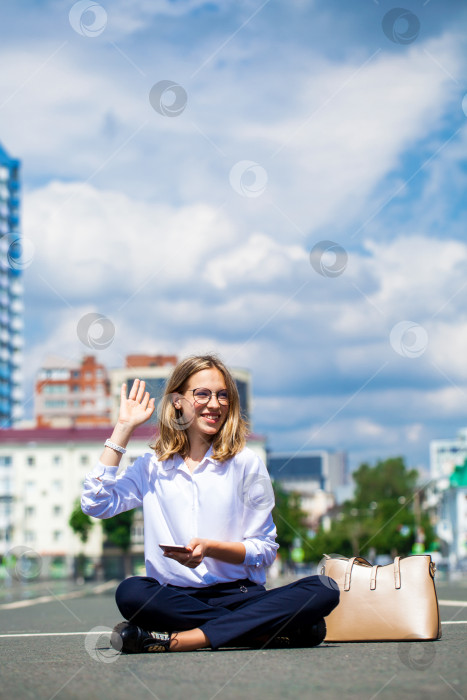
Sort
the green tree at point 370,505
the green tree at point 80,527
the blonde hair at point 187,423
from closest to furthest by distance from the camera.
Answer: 1. the blonde hair at point 187,423
2. the green tree at point 80,527
3. the green tree at point 370,505

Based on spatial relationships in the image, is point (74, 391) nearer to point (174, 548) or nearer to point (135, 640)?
point (135, 640)

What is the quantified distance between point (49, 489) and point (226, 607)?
3488 inches

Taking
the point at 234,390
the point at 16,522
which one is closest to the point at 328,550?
the point at 16,522

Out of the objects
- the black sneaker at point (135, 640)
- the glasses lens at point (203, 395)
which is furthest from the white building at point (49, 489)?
the black sneaker at point (135, 640)

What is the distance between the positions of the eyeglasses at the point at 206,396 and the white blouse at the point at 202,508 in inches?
11.2

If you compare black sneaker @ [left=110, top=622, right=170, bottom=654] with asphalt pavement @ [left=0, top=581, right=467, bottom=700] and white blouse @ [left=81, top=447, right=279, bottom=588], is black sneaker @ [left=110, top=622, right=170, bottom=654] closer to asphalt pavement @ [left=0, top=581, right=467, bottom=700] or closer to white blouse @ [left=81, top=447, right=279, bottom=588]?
asphalt pavement @ [left=0, top=581, right=467, bottom=700]

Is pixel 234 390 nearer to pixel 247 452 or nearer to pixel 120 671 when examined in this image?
pixel 247 452

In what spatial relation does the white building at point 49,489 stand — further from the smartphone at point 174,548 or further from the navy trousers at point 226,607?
the smartphone at point 174,548

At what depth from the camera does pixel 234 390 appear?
5344mm

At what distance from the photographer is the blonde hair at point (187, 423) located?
17.1 ft

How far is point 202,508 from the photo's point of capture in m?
5.04

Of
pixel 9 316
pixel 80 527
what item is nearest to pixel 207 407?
pixel 80 527

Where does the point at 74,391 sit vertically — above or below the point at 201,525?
above

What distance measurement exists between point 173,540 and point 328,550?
107914 mm
